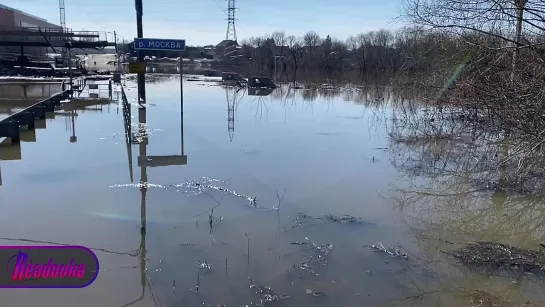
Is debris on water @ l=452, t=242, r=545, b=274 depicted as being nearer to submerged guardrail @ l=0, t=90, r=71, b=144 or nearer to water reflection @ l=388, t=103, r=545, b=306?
water reflection @ l=388, t=103, r=545, b=306

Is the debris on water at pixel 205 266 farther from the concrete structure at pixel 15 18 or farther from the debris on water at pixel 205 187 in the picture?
the concrete structure at pixel 15 18

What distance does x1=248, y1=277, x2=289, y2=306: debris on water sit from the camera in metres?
4.30

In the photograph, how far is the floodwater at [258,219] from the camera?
4.50m

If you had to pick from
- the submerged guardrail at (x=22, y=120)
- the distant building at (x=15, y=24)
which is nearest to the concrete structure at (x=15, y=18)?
the distant building at (x=15, y=24)

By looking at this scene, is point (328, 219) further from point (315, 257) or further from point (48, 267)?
point (48, 267)

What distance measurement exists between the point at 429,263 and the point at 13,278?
14.5 ft

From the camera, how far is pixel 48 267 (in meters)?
4.78

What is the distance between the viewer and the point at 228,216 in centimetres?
646

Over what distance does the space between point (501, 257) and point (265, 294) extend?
9.52ft

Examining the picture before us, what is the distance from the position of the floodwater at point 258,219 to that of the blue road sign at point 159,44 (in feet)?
18.2

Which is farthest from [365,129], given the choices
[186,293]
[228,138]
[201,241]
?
[186,293]

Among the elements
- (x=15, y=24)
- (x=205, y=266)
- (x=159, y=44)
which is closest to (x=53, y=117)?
(x=159, y=44)

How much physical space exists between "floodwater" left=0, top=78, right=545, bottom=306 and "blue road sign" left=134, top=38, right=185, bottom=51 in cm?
555

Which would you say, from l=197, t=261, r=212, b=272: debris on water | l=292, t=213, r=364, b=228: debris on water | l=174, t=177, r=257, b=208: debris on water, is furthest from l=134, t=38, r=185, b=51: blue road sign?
l=197, t=261, r=212, b=272: debris on water
